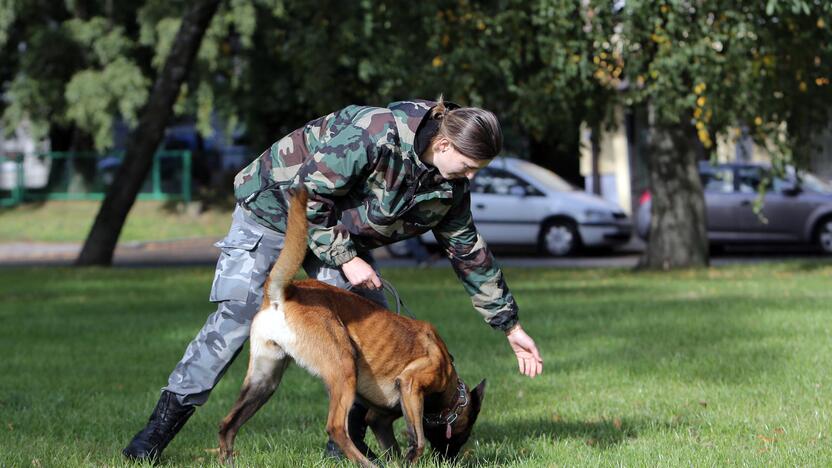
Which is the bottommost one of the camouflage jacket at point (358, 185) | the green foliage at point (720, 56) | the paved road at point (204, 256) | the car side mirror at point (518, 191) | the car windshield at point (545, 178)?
the paved road at point (204, 256)

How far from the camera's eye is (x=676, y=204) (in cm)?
1731

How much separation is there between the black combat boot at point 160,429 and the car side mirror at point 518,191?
16951 mm

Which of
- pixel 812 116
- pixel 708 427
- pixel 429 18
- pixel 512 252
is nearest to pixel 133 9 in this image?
pixel 512 252

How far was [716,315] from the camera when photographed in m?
11.0

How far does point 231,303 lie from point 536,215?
1705 centimetres

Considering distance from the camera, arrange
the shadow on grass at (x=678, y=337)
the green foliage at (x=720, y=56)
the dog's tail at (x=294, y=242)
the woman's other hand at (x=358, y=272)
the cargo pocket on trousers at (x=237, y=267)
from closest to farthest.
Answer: the dog's tail at (x=294, y=242) → the woman's other hand at (x=358, y=272) → the cargo pocket on trousers at (x=237, y=267) → the shadow on grass at (x=678, y=337) → the green foliage at (x=720, y=56)

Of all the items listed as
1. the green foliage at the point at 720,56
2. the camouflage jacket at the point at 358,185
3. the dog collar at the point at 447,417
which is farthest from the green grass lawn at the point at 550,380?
the green foliage at the point at 720,56

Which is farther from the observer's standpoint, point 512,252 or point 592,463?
point 512,252

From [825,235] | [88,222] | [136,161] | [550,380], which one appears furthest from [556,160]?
[550,380]

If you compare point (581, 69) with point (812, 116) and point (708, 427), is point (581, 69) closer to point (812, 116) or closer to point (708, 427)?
point (812, 116)

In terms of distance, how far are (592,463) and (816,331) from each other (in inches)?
203

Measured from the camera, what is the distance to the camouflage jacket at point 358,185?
4.79 meters

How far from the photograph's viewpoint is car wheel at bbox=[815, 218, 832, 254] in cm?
2156

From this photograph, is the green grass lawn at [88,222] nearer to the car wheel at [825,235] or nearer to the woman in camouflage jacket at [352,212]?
the car wheel at [825,235]
